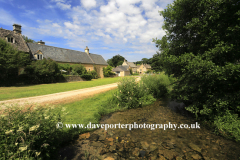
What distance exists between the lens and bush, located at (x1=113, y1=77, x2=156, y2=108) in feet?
34.2

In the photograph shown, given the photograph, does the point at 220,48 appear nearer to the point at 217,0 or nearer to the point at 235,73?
the point at 235,73

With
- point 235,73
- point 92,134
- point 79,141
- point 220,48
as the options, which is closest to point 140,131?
point 92,134

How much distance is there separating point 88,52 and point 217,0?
44.8m

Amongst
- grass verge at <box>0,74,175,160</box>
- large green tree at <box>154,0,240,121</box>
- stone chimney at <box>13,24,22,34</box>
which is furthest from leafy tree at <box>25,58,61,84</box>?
large green tree at <box>154,0,240,121</box>

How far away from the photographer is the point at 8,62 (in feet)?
62.2

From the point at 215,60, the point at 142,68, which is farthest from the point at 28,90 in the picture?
the point at 142,68

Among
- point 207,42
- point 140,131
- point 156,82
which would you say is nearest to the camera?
point 140,131

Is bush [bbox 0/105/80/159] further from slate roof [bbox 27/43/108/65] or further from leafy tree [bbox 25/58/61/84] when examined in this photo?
slate roof [bbox 27/43/108/65]

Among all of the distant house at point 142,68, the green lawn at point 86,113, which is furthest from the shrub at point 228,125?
the distant house at point 142,68

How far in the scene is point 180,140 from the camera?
5.59m

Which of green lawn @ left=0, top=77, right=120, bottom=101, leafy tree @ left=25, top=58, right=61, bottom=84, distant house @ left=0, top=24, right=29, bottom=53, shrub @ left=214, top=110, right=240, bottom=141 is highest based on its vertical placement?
distant house @ left=0, top=24, right=29, bottom=53

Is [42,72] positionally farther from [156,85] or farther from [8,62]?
[156,85]

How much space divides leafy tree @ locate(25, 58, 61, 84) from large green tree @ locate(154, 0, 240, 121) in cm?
2442

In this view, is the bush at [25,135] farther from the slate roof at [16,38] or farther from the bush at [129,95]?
the slate roof at [16,38]
